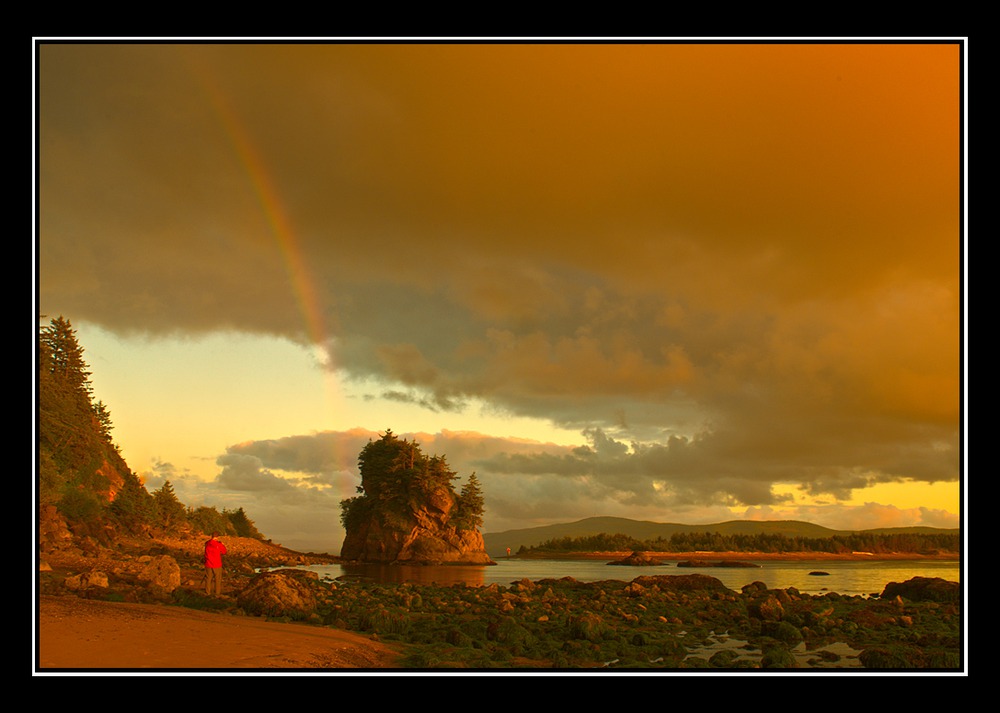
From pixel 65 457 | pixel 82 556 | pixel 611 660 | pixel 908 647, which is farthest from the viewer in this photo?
pixel 65 457

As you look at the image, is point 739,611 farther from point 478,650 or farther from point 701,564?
point 701,564

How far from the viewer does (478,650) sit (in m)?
18.7

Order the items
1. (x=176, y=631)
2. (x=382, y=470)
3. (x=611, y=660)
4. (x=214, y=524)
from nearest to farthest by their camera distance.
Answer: (x=176, y=631) < (x=611, y=660) < (x=214, y=524) < (x=382, y=470)

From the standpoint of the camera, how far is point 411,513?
97.1 meters

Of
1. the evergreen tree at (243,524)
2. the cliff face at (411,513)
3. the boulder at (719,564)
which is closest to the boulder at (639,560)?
the boulder at (719,564)

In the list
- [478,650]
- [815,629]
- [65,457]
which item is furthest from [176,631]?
[65,457]

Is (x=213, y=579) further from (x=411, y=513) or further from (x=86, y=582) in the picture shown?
(x=411, y=513)

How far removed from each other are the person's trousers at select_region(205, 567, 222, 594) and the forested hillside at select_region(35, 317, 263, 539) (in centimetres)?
1418

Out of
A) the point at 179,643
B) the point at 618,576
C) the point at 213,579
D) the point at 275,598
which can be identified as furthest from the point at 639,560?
the point at 179,643

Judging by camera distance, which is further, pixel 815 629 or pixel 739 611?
pixel 739 611

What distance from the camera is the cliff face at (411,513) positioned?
3767 inches

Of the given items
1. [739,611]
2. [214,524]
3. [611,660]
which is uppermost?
[611,660]
